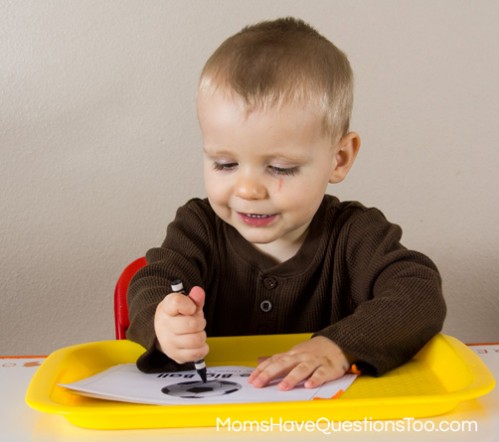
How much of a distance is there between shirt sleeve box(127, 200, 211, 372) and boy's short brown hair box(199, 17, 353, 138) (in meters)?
0.22

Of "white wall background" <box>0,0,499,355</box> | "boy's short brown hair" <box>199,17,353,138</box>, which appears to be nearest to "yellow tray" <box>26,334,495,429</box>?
"boy's short brown hair" <box>199,17,353,138</box>

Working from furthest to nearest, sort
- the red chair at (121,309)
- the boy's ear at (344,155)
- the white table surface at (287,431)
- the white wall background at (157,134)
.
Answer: the white wall background at (157,134), the red chair at (121,309), the boy's ear at (344,155), the white table surface at (287,431)

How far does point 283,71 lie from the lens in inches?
36.9

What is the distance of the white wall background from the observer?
1.57m

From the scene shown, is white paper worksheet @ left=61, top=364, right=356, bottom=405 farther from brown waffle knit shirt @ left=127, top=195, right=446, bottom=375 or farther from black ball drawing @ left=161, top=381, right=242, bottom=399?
brown waffle knit shirt @ left=127, top=195, right=446, bottom=375

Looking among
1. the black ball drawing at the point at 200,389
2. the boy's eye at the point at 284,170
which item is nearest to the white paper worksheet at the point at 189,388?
the black ball drawing at the point at 200,389

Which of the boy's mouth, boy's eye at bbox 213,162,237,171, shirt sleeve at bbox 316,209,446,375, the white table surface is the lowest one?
the white table surface

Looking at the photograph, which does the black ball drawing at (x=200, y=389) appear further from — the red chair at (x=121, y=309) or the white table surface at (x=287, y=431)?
the red chair at (x=121, y=309)

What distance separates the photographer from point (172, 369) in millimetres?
917

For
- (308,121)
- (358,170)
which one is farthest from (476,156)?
(308,121)

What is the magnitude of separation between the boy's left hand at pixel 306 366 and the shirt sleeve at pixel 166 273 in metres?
0.13

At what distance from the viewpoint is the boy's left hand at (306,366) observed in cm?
81

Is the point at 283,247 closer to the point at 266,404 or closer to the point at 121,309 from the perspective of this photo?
the point at 121,309

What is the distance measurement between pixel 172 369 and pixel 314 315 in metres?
0.26
